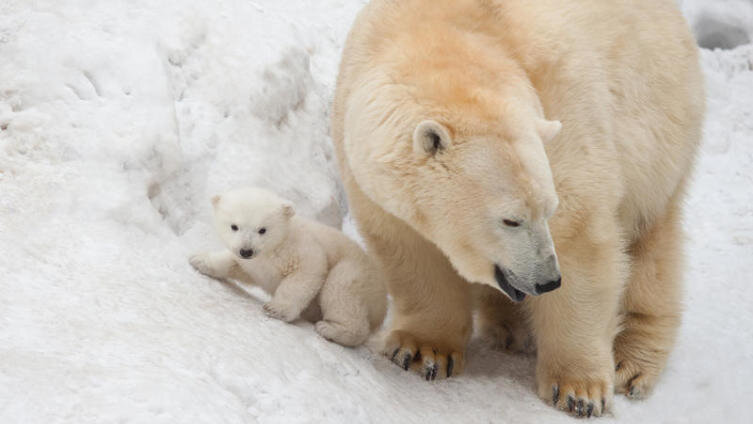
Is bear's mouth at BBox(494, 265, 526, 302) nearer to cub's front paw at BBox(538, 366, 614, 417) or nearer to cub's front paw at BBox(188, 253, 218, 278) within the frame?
cub's front paw at BBox(538, 366, 614, 417)

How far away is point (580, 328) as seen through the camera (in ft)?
12.1

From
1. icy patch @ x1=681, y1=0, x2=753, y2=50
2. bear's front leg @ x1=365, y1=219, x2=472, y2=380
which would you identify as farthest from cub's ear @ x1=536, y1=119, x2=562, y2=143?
icy patch @ x1=681, y1=0, x2=753, y2=50

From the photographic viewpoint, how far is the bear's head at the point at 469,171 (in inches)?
114

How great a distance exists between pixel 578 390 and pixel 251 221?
61.0 inches

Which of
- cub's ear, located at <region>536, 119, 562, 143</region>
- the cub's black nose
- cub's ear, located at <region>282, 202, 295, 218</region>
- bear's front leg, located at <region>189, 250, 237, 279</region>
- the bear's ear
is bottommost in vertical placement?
the cub's black nose

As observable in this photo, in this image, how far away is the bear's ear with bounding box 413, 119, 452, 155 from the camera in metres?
2.83

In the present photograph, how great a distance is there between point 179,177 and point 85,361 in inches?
66.4

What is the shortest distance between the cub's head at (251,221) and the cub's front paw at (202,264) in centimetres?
12

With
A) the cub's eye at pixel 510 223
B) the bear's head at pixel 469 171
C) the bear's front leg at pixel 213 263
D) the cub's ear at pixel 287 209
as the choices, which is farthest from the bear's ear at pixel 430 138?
the bear's front leg at pixel 213 263

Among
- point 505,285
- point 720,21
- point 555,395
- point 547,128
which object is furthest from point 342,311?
point 720,21

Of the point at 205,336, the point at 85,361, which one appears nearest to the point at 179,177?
the point at 205,336

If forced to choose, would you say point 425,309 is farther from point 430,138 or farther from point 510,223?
point 430,138

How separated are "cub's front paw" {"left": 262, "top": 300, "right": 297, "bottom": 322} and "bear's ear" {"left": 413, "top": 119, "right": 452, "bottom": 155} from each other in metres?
0.90

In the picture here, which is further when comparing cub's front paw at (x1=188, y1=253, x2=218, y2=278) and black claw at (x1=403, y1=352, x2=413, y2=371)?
black claw at (x1=403, y1=352, x2=413, y2=371)
